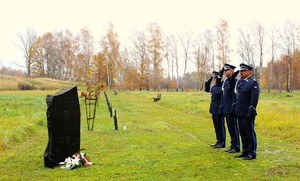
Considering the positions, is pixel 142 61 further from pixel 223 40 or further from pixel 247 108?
pixel 247 108

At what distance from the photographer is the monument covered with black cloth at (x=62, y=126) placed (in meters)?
7.16

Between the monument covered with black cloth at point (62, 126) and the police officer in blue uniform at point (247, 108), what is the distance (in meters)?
3.89

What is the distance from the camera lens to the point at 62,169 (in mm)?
7023

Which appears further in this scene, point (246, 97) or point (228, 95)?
point (228, 95)

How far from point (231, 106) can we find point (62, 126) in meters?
4.25

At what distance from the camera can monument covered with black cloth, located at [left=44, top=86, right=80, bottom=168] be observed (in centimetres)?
716

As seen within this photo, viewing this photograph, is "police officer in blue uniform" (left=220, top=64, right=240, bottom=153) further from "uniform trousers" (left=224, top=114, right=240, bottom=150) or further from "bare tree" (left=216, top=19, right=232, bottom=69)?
"bare tree" (left=216, top=19, right=232, bottom=69)

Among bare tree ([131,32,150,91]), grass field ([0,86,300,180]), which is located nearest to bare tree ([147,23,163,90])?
bare tree ([131,32,150,91])

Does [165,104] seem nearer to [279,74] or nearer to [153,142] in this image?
[153,142]

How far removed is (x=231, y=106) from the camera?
334 inches

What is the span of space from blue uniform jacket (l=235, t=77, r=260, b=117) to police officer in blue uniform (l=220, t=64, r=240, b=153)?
448 mm

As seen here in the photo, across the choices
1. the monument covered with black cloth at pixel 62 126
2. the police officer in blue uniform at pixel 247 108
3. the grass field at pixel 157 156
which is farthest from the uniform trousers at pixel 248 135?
the monument covered with black cloth at pixel 62 126

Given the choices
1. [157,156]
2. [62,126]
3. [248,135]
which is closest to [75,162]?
[62,126]

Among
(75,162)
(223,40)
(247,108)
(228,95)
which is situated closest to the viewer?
(75,162)
